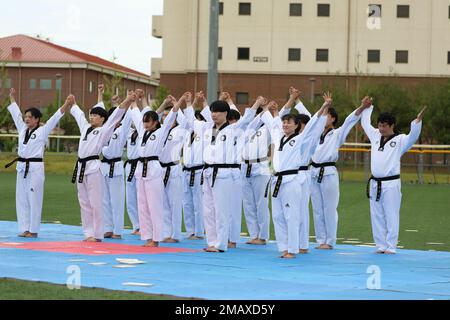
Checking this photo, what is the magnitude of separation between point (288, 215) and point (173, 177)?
334 centimetres

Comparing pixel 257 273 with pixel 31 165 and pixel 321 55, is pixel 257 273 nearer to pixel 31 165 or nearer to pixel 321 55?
pixel 31 165

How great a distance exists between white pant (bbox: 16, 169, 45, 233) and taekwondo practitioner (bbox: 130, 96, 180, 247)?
1.79m

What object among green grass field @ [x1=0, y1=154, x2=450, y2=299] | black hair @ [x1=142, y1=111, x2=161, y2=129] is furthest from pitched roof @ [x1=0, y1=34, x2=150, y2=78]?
black hair @ [x1=142, y1=111, x2=161, y2=129]

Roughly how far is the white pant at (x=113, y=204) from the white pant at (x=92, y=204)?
132 cm

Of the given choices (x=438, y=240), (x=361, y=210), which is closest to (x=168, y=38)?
(x=361, y=210)

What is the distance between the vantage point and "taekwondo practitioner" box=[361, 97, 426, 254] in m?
15.6

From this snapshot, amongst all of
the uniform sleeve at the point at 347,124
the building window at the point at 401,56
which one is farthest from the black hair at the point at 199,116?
the building window at the point at 401,56

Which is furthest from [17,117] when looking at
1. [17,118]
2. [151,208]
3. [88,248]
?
[88,248]

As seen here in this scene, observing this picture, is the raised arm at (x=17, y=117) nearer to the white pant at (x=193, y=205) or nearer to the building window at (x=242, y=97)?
the white pant at (x=193, y=205)

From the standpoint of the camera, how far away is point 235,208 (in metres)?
15.8

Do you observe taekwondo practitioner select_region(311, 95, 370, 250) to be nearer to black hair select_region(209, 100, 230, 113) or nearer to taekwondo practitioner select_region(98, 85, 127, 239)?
black hair select_region(209, 100, 230, 113)

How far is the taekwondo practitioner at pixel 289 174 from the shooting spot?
14.6 m

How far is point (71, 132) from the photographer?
86.5 m
